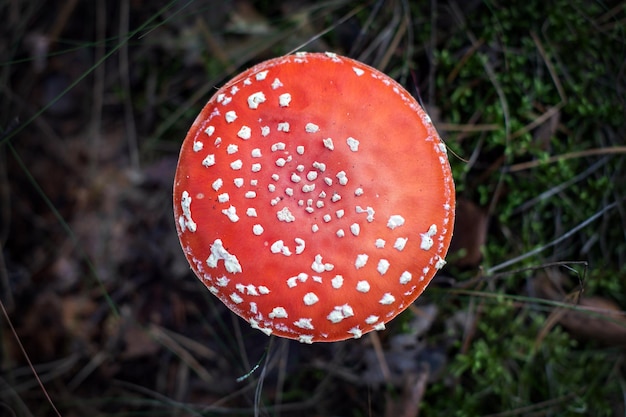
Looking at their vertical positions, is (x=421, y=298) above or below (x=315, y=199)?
below

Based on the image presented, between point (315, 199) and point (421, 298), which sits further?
point (421, 298)

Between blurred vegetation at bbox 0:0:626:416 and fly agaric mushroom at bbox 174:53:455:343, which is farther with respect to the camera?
blurred vegetation at bbox 0:0:626:416

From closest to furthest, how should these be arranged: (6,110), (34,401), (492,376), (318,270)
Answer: (318,270) < (492,376) < (34,401) < (6,110)

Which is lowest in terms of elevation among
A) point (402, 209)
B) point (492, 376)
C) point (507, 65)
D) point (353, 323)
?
point (492, 376)

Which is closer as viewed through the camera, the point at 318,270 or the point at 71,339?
the point at 318,270

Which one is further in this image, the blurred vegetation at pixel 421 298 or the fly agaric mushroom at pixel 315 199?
the blurred vegetation at pixel 421 298

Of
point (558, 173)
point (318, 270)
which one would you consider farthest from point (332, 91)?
point (558, 173)

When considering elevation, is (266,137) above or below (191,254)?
above

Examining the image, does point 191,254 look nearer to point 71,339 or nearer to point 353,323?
point 353,323
